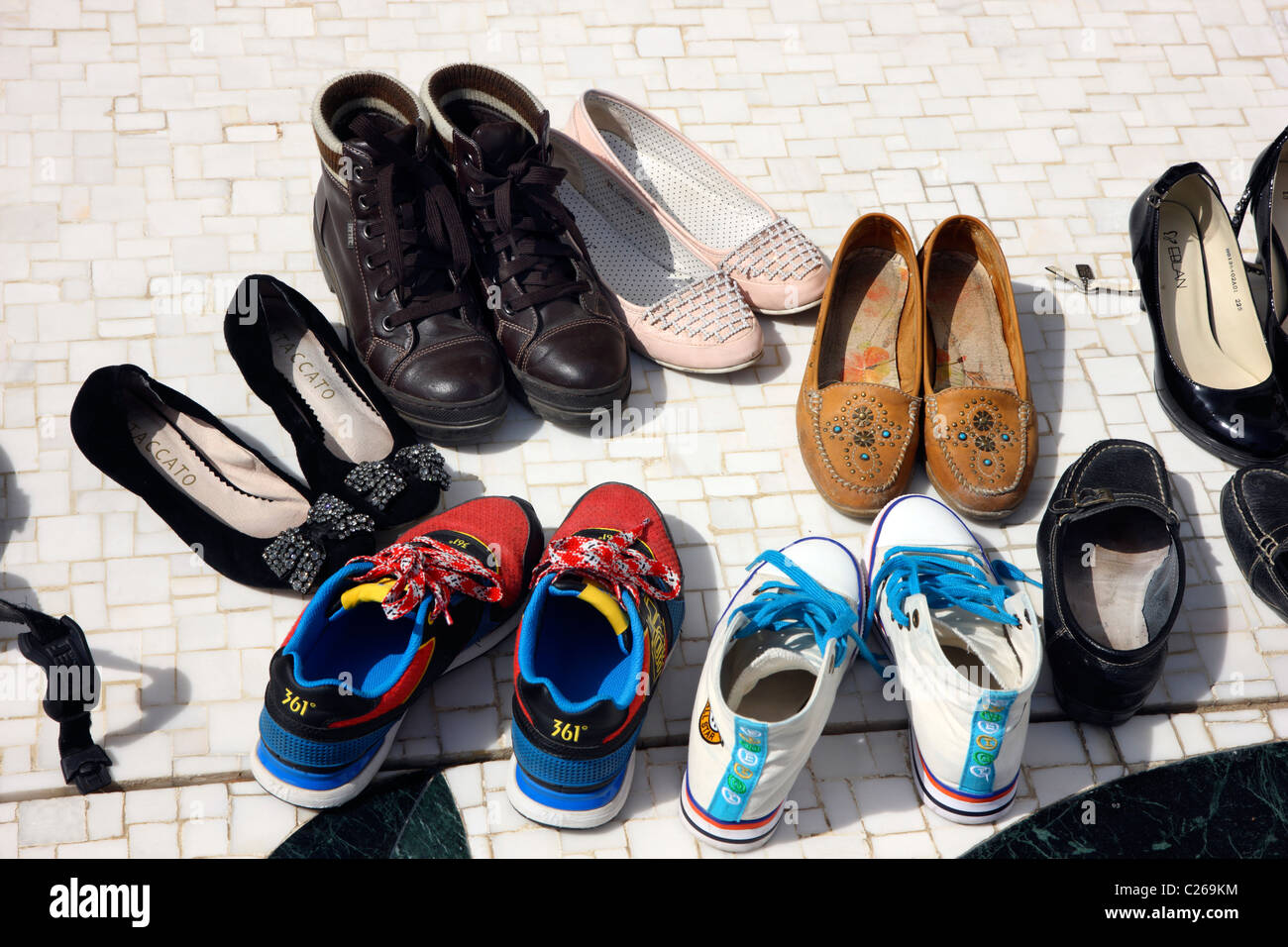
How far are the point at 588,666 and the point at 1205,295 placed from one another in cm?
175

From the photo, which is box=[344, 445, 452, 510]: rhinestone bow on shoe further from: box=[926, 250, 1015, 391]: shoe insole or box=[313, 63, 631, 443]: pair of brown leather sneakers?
box=[926, 250, 1015, 391]: shoe insole

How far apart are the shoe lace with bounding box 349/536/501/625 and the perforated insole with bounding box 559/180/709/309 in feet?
2.75

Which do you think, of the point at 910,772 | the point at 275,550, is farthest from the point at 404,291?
the point at 910,772

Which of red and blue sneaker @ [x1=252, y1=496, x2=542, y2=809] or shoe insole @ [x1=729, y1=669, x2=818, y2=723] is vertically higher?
red and blue sneaker @ [x1=252, y1=496, x2=542, y2=809]

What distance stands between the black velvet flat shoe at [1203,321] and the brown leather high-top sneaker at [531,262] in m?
1.24

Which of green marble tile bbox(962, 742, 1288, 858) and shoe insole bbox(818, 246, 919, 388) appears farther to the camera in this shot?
shoe insole bbox(818, 246, 919, 388)

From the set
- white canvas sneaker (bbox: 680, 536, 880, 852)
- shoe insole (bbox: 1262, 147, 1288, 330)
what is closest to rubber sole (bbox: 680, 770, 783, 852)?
white canvas sneaker (bbox: 680, 536, 880, 852)

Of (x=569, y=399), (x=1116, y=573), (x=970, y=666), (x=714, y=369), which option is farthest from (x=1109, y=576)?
(x=569, y=399)

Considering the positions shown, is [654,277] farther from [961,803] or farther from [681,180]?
[961,803]

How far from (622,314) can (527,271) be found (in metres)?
0.26

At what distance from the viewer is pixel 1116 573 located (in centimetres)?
209

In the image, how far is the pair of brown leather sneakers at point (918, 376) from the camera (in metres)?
2.07

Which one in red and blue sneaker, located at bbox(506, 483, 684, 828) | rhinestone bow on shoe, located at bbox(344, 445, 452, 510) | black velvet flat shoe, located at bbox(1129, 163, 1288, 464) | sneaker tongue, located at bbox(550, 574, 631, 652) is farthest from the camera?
black velvet flat shoe, located at bbox(1129, 163, 1288, 464)

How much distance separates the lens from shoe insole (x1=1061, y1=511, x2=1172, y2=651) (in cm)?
204
